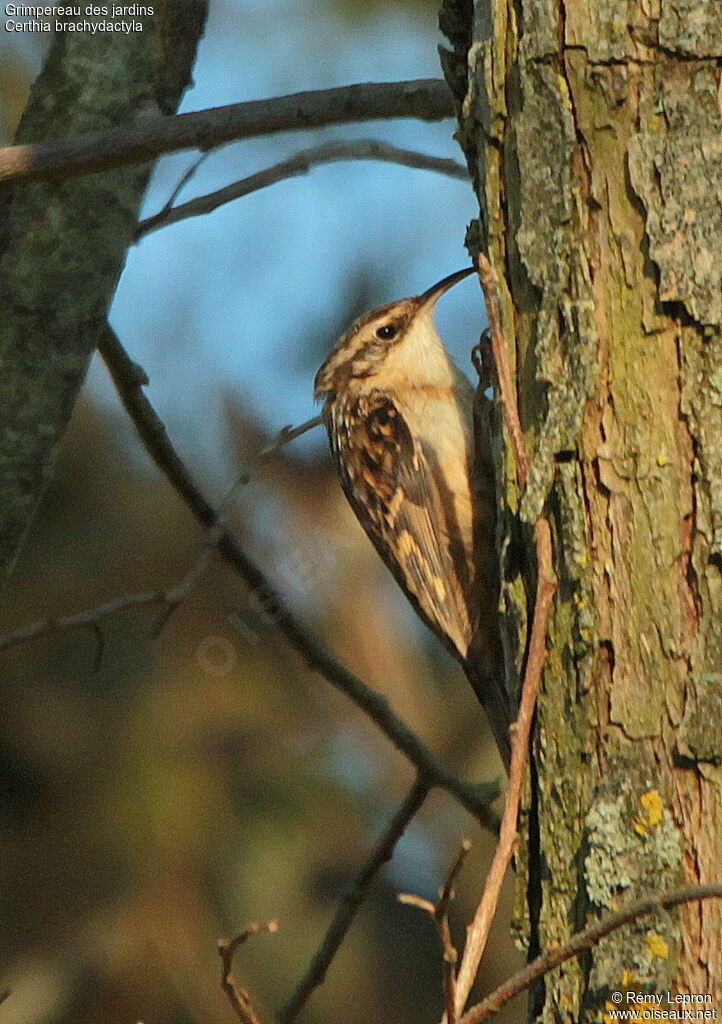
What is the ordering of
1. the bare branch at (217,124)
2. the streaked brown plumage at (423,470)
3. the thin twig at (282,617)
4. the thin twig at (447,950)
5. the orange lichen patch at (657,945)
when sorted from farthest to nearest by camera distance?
the streaked brown plumage at (423,470)
the thin twig at (282,617)
the bare branch at (217,124)
the orange lichen patch at (657,945)
the thin twig at (447,950)

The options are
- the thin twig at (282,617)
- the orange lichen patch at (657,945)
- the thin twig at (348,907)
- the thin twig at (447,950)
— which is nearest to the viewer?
the thin twig at (447,950)

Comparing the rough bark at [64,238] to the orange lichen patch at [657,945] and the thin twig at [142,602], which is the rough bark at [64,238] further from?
the orange lichen patch at [657,945]

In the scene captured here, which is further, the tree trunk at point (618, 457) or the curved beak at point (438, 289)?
the curved beak at point (438, 289)

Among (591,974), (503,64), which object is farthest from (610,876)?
(503,64)

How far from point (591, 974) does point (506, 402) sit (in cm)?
94

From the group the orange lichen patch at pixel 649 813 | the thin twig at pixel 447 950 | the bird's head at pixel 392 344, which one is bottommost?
the thin twig at pixel 447 950

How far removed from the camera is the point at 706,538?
2.07m

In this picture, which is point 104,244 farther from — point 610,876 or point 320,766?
point 320,766

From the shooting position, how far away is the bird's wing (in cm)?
396

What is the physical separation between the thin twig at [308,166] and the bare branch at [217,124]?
0.41m

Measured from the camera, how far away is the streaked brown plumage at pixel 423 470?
3.89 meters

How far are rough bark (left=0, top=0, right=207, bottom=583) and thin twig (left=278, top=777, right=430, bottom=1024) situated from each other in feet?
4.23

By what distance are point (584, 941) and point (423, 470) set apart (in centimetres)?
233

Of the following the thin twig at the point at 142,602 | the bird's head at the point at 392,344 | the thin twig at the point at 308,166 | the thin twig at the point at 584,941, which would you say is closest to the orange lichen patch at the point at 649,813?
the thin twig at the point at 584,941
